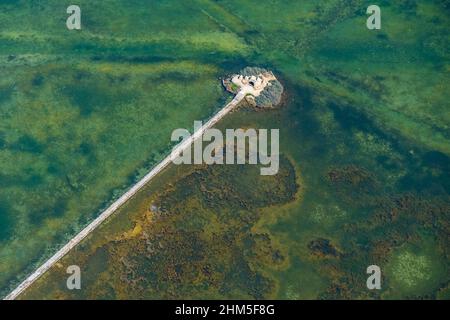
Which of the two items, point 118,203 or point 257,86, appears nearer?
point 118,203

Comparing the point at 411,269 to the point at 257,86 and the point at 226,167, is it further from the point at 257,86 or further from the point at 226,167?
the point at 257,86

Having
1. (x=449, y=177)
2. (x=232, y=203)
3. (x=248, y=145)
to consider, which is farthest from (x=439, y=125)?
(x=232, y=203)

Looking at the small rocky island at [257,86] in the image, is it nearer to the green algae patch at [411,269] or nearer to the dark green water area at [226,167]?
the dark green water area at [226,167]

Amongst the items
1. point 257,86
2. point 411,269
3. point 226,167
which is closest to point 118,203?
point 226,167

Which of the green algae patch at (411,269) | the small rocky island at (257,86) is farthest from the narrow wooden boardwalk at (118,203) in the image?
the green algae patch at (411,269)

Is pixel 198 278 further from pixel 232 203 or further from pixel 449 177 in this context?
pixel 449 177

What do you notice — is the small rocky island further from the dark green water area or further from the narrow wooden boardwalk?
the dark green water area

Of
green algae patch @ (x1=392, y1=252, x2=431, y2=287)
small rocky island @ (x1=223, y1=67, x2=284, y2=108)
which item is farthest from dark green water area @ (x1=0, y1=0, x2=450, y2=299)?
small rocky island @ (x1=223, y1=67, x2=284, y2=108)
